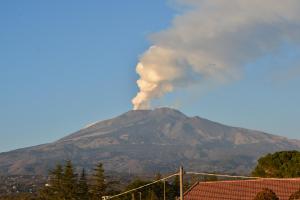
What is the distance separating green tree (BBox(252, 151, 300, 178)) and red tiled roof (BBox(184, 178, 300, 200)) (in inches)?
320

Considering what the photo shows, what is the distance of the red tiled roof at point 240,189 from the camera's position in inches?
2143

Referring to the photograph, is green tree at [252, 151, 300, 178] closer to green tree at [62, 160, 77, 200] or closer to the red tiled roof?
the red tiled roof

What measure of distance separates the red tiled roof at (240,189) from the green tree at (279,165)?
320 inches

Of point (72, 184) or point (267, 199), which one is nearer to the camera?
point (267, 199)

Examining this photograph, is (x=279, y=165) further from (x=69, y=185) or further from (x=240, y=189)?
(x=69, y=185)

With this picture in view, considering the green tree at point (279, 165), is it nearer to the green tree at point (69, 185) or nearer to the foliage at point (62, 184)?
the green tree at point (69, 185)

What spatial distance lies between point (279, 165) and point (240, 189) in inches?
488

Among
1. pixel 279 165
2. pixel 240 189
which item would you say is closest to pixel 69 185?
pixel 279 165

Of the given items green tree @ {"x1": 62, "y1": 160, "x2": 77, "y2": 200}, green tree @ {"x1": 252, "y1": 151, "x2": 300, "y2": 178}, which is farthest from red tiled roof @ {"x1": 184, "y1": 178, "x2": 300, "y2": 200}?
green tree @ {"x1": 62, "y1": 160, "x2": 77, "y2": 200}

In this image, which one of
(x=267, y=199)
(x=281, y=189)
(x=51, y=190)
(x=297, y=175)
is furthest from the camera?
(x=51, y=190)

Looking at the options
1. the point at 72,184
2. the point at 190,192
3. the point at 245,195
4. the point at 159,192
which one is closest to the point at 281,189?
the point at 245,195

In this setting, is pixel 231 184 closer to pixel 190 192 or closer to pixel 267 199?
pixel 190 192

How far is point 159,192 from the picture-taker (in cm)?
8100

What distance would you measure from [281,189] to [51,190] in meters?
39.6
